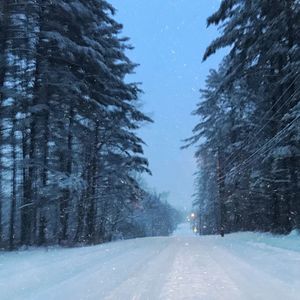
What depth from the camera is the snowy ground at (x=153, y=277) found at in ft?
25.0

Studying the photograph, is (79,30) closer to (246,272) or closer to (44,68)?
(44,68)

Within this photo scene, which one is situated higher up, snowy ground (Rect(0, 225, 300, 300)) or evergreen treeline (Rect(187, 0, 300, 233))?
evergreen treeline (Rect(187, 0, 300, 233))

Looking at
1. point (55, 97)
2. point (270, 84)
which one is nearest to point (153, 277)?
point (55, 97)

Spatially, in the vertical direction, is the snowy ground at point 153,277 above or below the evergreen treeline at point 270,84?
below

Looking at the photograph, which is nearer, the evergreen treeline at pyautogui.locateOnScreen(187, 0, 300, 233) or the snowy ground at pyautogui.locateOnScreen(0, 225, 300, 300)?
the snowy ground at pyautogui.locateOnScreen(0, 225, 300, 300)

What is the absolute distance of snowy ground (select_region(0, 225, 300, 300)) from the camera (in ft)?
25.0

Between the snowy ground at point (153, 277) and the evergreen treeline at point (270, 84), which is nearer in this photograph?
the snowy ground at point (153, 277)

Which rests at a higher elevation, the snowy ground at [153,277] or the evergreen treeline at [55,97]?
the evergreen treeline at [55,97]

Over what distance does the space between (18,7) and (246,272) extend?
13.4m

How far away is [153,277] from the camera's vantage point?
955 centimetres

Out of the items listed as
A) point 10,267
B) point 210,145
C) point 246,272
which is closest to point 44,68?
point 10,267

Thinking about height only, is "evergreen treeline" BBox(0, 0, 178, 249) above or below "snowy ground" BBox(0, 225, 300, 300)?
above

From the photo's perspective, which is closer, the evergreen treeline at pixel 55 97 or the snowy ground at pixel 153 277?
the snowy ground at pixel 153 277

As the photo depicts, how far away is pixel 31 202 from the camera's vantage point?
63.7ft
